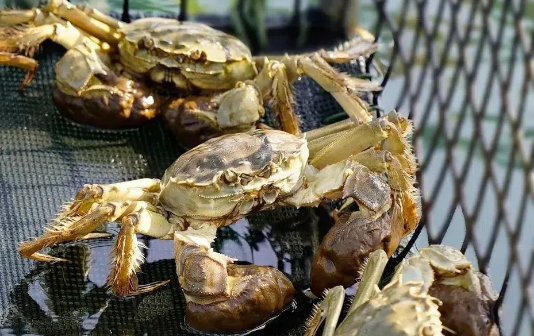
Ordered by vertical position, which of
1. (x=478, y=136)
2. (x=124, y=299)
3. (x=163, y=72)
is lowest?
(x=124, y=299)

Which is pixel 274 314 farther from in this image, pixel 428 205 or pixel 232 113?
pixel 232 113

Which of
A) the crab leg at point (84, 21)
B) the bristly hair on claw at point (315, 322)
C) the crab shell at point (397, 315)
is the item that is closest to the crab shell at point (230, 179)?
the bristly hair on claw at point (315, 322)

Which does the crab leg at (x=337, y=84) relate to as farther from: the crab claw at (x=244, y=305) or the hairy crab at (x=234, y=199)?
the crab claw at (x=244, y=305)

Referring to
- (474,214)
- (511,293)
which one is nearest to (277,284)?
(474,214)

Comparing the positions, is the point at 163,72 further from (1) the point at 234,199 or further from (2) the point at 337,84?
(1) the point at 234,199

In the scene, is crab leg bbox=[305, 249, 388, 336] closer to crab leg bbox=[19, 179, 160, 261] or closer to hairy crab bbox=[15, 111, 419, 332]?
hairy crab bbox=[15, 111, 419, 332]

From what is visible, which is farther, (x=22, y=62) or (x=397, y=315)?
(x=22, y=62)

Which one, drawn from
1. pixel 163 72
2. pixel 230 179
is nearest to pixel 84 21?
pixel 163 72

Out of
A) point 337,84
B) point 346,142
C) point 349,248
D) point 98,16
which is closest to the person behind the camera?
point 349,248
